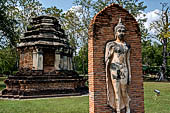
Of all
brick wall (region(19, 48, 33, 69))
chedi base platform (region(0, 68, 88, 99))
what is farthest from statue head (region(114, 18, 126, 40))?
brick wall (region(19, 48, 33, 69))

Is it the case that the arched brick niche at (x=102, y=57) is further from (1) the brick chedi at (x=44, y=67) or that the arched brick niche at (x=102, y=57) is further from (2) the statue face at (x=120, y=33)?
(1) the brick chedi at (x=44, y=67)

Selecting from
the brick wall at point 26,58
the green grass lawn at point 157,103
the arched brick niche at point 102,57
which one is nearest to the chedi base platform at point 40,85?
the brick wall at point 26,58

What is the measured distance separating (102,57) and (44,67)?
11.3 meters

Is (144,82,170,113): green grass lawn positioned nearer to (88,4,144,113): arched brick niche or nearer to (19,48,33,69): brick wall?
(88,4,144,113): arched brick niche

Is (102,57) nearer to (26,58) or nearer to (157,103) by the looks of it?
(157,103)

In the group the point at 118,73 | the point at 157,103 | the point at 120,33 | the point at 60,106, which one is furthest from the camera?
the point at 157,103

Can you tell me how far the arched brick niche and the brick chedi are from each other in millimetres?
9556

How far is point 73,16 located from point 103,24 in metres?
25.3

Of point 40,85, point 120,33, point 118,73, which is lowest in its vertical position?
point 40,85

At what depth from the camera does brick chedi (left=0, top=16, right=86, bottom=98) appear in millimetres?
14238

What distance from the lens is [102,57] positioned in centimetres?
540

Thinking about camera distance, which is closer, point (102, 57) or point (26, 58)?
point (102, 57)

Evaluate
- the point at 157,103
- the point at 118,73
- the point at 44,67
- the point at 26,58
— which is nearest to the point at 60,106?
the point at 157,103

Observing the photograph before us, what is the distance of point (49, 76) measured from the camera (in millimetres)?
14969
